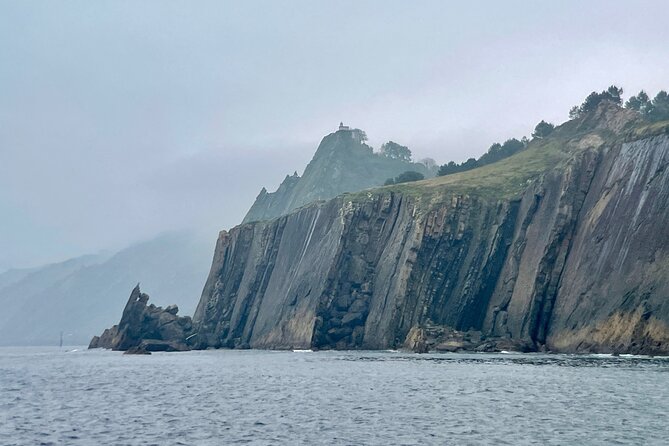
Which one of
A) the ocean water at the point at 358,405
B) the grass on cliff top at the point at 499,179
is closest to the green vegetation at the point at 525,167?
the grass on cliff top at the point at 499,179

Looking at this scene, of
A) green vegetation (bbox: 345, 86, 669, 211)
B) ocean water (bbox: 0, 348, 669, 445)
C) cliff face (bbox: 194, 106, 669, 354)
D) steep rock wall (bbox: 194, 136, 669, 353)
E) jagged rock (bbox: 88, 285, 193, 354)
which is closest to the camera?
ocean water (bbox: 0, 348, 669, 445)

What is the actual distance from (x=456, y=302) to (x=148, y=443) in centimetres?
11192

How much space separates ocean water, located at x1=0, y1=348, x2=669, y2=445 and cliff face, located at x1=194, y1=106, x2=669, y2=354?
18.9m

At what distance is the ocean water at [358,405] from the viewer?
4950 cm

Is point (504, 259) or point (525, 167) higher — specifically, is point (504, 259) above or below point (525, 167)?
below

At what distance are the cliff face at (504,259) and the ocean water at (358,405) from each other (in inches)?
746

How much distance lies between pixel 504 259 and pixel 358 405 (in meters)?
96.3

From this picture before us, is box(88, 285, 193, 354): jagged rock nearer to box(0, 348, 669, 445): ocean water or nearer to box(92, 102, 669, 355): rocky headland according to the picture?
box(92, 102, 669, 355): rocky headland

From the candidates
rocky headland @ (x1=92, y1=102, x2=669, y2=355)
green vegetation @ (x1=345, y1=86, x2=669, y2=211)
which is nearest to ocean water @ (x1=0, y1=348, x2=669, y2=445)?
rocky headland @ (x1=92, y1=102, x2=669, y2=355)

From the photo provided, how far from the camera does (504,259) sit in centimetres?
15638

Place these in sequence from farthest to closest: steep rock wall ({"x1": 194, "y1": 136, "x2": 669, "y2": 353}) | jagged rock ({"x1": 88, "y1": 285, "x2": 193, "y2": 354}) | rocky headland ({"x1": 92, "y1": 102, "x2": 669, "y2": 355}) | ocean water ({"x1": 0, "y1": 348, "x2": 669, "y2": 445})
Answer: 1. jagged rock ({"x1": 88, "y1": 285, "x2": 193, "y2": 354})
2. rocky headland ({"x1": 92, "y1": 102, "x2": 669, "y2": 355})
3. steep rock wall ({"x1": 194, "y1": 136, "x2": 669, "y2": 353})
4. ocean water ({"x1": 0, "y1": 348, "x2": 669, "y2": 445})

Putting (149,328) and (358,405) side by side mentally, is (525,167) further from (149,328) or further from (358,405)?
(358,405)

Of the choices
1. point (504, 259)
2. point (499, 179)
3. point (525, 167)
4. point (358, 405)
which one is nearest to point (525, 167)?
point (525, 167)

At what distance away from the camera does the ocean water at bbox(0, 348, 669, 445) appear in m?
49.5
